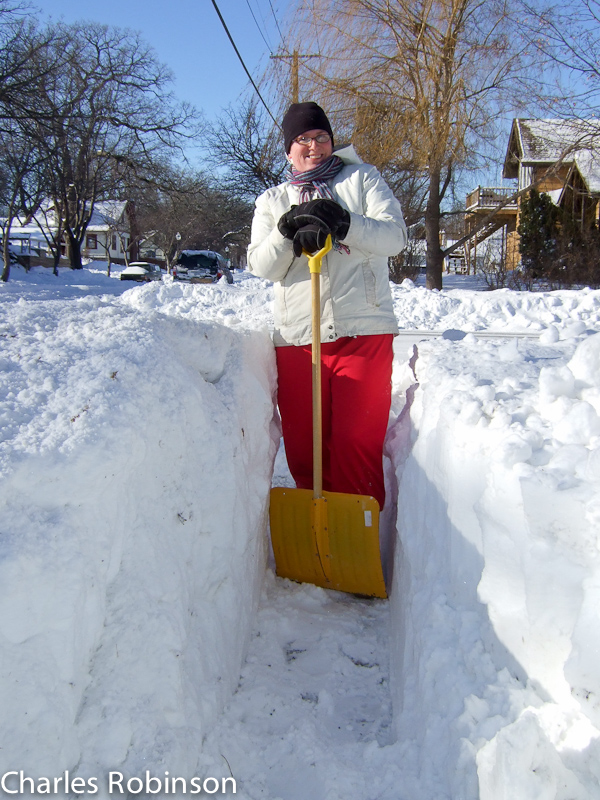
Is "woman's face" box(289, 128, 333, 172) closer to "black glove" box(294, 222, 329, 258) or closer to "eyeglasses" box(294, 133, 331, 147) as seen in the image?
"eyeglasses" box(294, 133, 331, 147)

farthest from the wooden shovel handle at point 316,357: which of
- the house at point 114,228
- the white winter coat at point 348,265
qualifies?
the house at point 114,228

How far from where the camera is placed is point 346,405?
269 centimetres

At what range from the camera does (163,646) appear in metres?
1.56

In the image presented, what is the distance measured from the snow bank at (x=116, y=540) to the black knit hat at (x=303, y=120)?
1070 millimetres

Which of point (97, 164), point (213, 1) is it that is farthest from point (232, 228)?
point (213, 1)

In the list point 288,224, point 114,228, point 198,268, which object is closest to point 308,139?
point 288,224

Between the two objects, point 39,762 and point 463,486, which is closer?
point 39,762

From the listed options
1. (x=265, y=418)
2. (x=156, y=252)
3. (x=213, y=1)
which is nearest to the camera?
(x=265, y=418)

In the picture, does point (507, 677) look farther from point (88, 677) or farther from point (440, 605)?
point (88, 677)

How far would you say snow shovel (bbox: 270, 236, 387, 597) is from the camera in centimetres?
255

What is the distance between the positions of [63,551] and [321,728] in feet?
3.45

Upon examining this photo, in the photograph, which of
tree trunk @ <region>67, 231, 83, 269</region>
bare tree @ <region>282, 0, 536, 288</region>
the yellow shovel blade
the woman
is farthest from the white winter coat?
tree trunk @ <region>67, 231, 83, 269</region>

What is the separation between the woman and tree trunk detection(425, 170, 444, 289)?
953 cm

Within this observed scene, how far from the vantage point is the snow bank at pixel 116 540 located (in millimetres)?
1282
